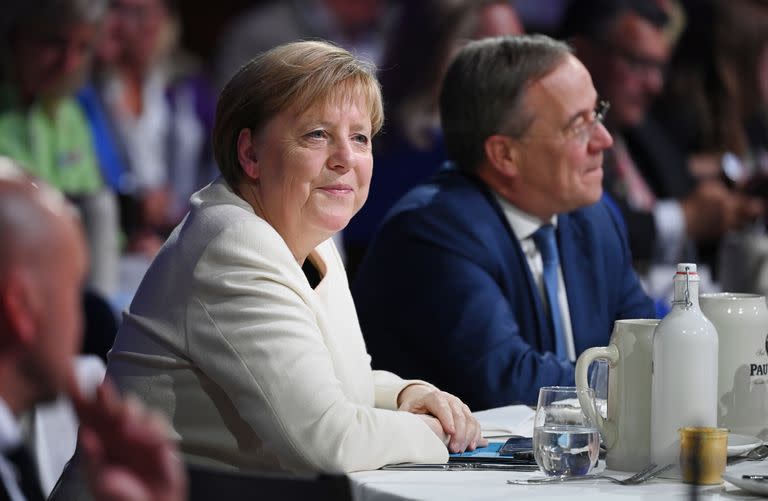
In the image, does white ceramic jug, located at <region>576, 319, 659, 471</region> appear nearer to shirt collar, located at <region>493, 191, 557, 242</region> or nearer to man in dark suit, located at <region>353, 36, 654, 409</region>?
man in dark suit, located at <region>353, 36, 654, 409</region>

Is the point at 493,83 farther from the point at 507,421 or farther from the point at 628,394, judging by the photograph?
the point at 628,394

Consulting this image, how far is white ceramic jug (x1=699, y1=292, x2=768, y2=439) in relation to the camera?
2.11 meters

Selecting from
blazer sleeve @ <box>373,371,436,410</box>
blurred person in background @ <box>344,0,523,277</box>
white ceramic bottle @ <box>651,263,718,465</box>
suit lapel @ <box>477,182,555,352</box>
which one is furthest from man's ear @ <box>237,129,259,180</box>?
blurred person in background @ <box>344,0,523,277</box>

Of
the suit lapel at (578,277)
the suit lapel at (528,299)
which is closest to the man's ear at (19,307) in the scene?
the suit lapel at (528,299)

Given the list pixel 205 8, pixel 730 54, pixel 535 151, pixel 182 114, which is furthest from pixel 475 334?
pixel 205 8

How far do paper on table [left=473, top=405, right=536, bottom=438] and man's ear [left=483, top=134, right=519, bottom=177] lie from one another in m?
0.73

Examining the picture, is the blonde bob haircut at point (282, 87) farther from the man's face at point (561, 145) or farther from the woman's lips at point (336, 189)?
the man's face at point (561, 145)

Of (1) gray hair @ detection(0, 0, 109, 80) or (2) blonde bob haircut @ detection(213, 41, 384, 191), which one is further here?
(1) gray hair @ detection(0, 0, 109, 80)

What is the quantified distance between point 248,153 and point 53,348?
1.26m

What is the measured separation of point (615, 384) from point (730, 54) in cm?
491

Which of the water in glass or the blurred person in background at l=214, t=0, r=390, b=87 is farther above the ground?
the blurred person in background at l=214, t=0, r=390, b=87

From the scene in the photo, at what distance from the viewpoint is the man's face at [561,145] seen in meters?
3.16

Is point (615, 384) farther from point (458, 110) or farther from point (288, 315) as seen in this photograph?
point (458, 110)

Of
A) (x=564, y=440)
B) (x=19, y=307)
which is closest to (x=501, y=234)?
(x=564, y=440)
